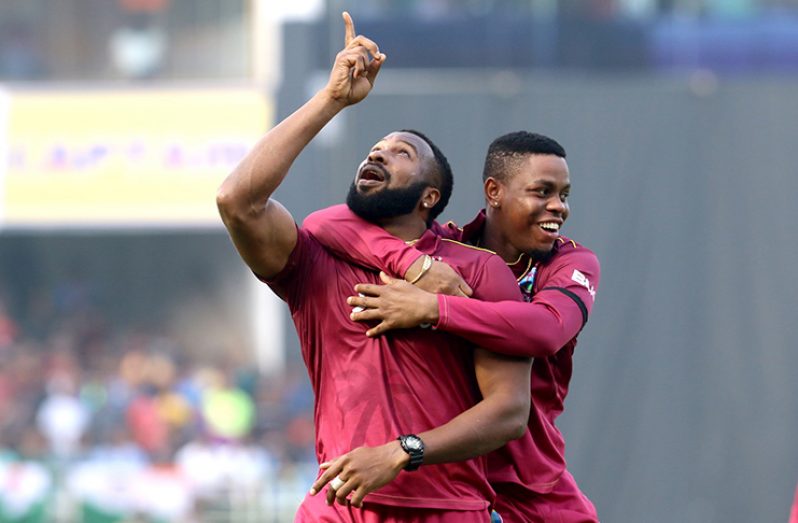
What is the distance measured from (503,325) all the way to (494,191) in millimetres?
867

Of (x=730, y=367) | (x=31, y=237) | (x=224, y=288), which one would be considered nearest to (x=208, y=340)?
(x=224, y=288)

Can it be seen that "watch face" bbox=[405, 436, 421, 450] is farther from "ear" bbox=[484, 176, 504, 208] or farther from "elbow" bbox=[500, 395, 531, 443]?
"ear" bbox=[484, 176, 504, 208]

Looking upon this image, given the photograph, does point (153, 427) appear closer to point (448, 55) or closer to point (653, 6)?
point (448, 55)

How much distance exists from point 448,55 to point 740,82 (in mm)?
2782

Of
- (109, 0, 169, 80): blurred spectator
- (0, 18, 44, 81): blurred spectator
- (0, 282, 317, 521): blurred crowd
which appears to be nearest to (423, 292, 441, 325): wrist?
(0, 282, 317, 521): blurred crowd

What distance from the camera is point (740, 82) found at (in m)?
13.6

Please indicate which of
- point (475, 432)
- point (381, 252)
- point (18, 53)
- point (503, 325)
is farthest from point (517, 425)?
point (18, 53)

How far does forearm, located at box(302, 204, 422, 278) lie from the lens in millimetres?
4457

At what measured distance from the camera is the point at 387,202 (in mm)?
4520

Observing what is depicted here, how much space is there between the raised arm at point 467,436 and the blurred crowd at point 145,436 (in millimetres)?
9416

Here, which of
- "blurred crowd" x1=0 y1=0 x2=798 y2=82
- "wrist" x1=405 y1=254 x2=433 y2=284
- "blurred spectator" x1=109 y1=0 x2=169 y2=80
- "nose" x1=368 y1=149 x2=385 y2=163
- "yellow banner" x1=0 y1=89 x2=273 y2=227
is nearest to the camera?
"wrist" x1=405 y1=254 x2=433 y2=284

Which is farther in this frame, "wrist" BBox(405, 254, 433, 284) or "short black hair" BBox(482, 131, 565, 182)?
"short black hair" BBox(482, 131, 565, 182)

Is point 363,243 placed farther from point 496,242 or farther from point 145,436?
point 145,436

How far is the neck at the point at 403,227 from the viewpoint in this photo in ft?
15.0
